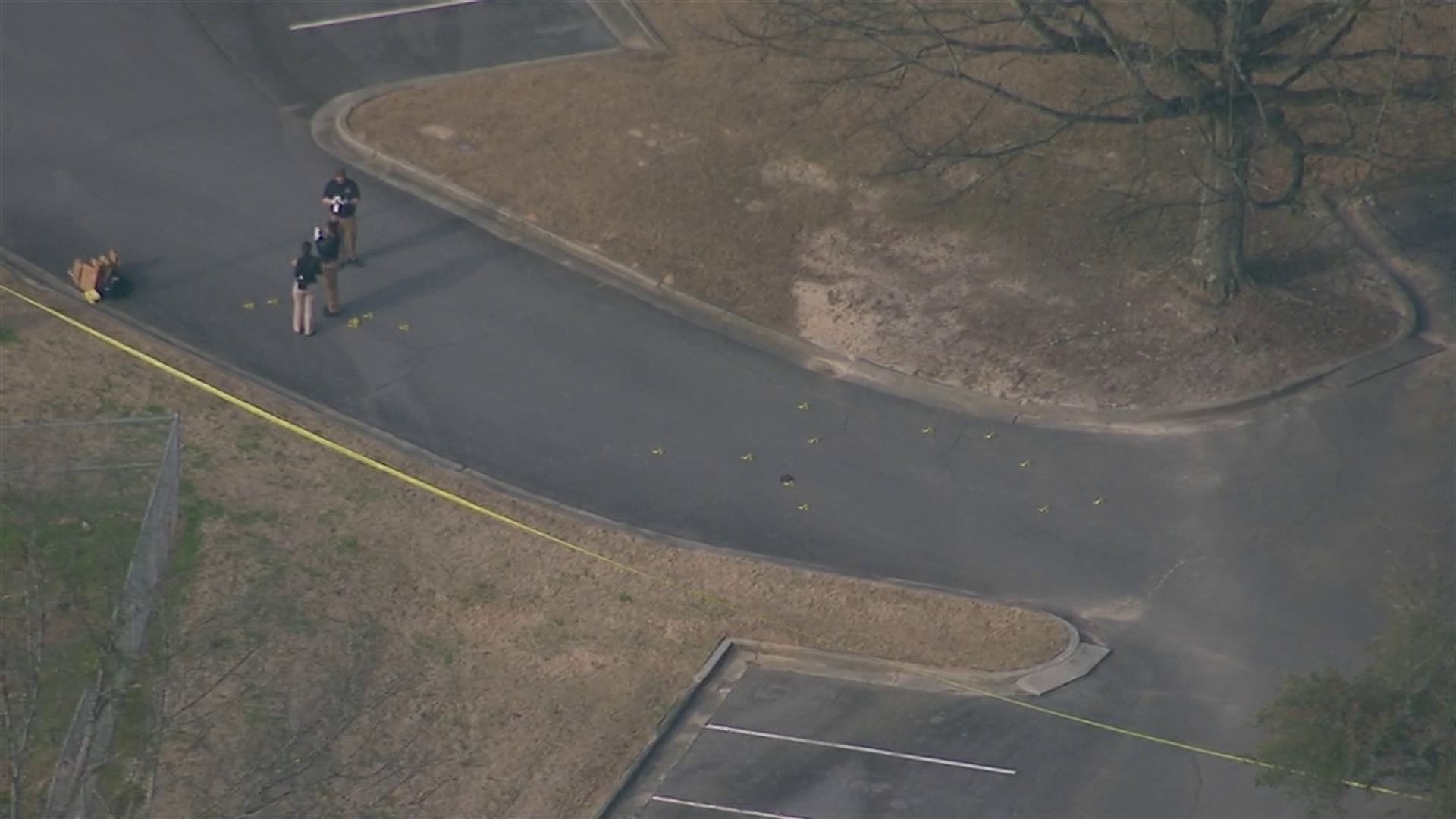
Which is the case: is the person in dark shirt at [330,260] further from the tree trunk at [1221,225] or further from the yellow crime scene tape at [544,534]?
the tree trunk at [1221,225]

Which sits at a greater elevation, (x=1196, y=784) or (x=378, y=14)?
(x=378, y=14)

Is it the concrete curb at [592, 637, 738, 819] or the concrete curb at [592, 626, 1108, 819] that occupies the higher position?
the concrete curb at [592, 626, 1108, 819]

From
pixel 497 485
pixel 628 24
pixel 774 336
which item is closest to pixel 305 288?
pixel 497 485

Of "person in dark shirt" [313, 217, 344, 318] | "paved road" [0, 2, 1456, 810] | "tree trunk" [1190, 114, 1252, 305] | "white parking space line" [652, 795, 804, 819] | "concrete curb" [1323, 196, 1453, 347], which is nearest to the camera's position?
"white parking space line" [652, 795, 804, 819]

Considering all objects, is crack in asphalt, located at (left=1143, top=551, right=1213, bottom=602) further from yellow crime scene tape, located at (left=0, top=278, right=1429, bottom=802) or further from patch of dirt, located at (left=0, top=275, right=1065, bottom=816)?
yellow crime scene tape, located at (left=0, top=278, right=1429, bottom=802)

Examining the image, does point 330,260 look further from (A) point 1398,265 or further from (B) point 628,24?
(A) point 1398,265

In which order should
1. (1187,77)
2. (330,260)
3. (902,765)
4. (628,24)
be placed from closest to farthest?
1. (902,765)
2. (1187,77)
3. (330,260)
4. (628,24)

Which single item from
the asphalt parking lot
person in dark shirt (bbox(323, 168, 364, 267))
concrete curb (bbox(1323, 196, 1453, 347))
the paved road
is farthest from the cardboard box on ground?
concrete curb (bbox(1323, 196, 1453, 347))
